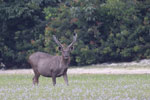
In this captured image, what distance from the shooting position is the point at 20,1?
3180 centimetres

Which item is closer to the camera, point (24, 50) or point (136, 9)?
point (136, 9)

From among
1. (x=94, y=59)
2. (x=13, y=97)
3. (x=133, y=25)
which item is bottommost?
(x=94, y=59)

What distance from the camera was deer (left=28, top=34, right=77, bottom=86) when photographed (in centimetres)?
1705

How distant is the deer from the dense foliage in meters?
12.5

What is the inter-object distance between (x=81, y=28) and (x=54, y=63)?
48.8ft

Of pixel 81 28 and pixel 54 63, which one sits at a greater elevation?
pixel 54 63

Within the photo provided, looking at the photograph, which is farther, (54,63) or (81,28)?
(81,28)

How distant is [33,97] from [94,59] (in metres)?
19.1

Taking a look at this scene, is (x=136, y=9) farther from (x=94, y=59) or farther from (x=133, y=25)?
(x=94, y=59)

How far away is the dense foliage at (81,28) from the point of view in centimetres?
3038

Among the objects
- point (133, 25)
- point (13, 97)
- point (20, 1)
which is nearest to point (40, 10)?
point (20, 1)

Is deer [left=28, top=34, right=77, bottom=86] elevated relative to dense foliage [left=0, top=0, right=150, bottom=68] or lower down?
elevated

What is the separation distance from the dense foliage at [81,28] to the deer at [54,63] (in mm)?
12462

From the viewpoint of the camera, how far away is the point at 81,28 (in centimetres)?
3206
